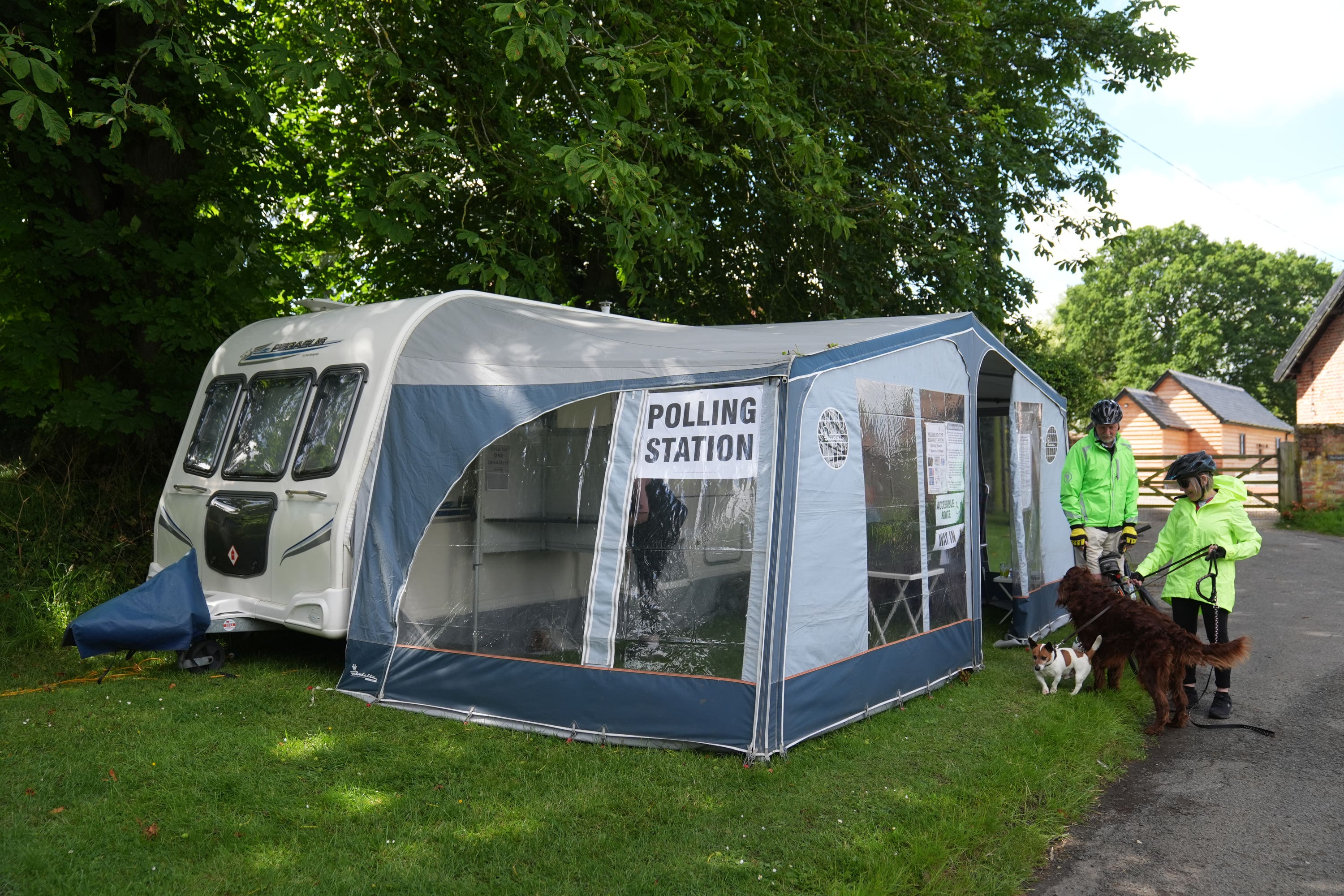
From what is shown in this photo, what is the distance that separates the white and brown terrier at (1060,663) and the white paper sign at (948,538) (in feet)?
2.90

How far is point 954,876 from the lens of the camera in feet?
13.2

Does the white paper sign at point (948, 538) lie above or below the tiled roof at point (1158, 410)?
below

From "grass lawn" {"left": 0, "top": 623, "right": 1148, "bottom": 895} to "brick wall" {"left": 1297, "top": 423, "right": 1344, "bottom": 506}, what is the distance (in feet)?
48.4

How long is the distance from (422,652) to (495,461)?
4.15 feet

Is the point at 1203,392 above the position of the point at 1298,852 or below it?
above

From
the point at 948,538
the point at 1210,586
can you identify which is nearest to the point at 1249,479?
the point at 1210,586

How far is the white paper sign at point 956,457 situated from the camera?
7.09 m

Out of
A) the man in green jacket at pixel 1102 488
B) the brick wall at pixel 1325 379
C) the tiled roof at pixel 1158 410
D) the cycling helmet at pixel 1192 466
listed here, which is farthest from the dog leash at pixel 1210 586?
the tiled roof at pixel 1158 410

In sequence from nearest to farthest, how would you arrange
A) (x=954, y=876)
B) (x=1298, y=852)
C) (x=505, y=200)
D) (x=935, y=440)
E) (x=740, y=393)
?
(x=954, y=876) < (x=1298, y=852) < (x=740, y=393) < (x=935, y=440) < (x=505, y=200)

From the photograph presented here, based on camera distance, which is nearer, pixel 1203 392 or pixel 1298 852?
pixel 1298 852

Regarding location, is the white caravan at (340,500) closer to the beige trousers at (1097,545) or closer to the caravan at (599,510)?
the caravan at (599,510)

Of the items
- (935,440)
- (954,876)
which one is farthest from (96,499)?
(954,876)

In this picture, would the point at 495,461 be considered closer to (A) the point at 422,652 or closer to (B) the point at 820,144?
(A) the point at 422,652

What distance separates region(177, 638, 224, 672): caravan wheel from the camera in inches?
270
